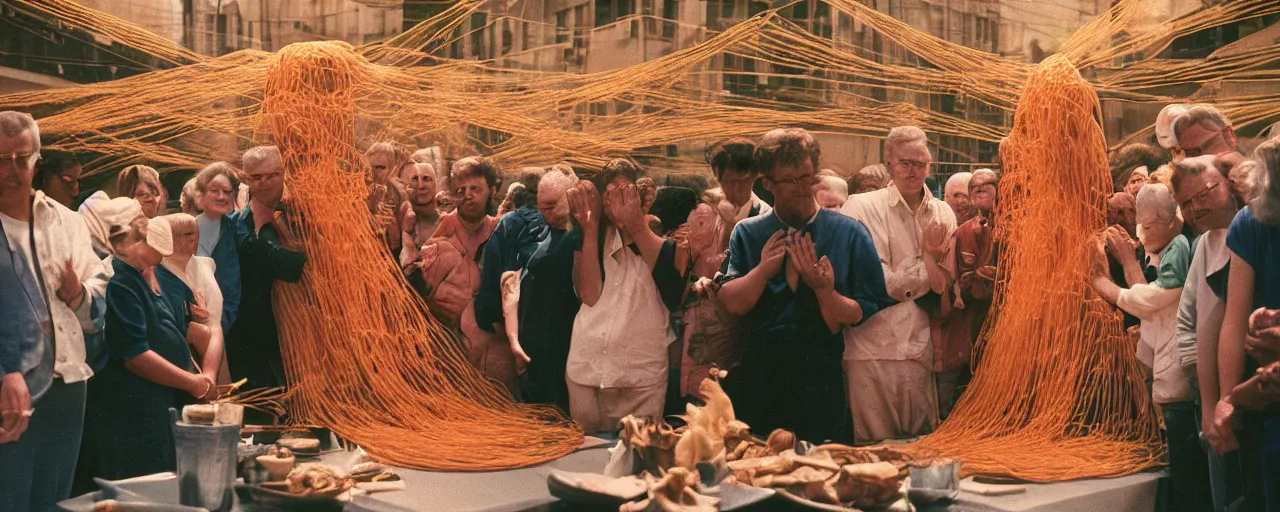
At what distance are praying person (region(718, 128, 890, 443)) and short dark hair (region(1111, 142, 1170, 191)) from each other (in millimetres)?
983

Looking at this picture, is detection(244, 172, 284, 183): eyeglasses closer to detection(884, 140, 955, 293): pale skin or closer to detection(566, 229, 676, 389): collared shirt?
detection(566, 229, 676, 389): collared shirt

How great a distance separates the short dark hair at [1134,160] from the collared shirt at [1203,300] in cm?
87

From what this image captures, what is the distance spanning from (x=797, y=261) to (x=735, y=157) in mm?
639

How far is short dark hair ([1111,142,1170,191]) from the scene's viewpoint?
545cm

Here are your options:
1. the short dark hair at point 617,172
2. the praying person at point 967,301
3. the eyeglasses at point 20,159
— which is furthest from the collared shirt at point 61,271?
the praying person at point 967,301

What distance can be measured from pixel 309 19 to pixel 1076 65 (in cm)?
317

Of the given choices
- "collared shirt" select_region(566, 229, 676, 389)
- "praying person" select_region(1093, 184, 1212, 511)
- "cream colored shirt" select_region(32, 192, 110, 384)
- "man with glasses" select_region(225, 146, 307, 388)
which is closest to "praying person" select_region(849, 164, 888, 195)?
"collared shirt" select_region(566, 229, 676, 389)

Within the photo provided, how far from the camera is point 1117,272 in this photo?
210 inches

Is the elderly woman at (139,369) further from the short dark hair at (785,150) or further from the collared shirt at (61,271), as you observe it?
the short dark hair at (785,150)

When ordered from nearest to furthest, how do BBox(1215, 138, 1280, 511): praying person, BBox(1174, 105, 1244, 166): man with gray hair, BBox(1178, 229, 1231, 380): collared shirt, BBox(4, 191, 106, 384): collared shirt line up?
BBox(1215, 138, 1280, 511): praying person, BBox(1178, 229, 1231, 380): collared shirt, BBox(4, 191, 106, 384): collared shirt, BBox(1174, 105, 1244, 166): man with gray hair

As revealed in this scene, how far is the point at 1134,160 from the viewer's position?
17.9ft

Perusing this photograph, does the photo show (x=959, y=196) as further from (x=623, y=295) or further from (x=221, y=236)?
(x=221, y=236)

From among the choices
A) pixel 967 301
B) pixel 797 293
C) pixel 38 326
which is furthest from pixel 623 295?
pixel 38 326

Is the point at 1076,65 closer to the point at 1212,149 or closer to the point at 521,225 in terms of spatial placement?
the point at 1212,149
